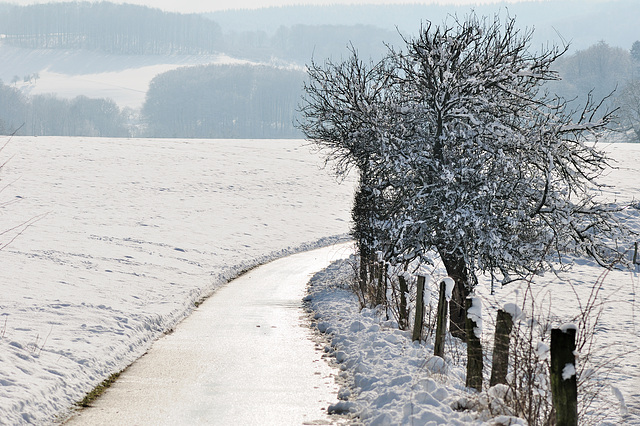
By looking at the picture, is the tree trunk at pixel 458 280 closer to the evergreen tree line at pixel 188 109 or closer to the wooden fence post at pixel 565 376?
the wooden fence post at pixel 565 376

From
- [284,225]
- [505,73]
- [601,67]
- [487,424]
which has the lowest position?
[284,225]

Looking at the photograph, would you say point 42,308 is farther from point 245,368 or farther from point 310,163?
point 310,163

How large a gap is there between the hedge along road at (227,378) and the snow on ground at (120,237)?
578 mm

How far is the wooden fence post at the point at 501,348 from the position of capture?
678 centimetres

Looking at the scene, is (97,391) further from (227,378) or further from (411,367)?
(411,367)

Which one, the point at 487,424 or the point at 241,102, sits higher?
the point at 241,102

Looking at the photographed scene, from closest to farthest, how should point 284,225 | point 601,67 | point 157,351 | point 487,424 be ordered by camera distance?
point 487,424, point 157,351, point 284,225, point 601,67

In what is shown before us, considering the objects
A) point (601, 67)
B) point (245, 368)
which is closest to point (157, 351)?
point (245, 368)

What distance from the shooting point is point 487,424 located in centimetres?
597

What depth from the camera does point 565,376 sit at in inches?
203

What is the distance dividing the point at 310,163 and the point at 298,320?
46.7 metres

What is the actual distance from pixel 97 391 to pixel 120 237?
17711 millimetres

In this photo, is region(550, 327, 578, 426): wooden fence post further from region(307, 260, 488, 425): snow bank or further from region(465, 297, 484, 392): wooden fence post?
region(465, 297, 484, 392): wooden fence post

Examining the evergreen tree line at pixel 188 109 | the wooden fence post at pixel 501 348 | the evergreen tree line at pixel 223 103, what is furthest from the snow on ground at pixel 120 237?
the evergreen tree line at pixel 223 103
